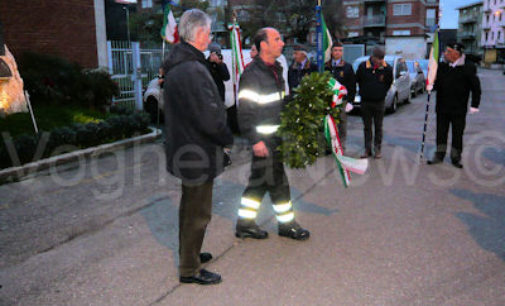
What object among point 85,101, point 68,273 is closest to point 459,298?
point 68,273

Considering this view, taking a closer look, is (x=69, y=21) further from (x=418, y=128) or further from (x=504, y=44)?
(x=504, y=44)

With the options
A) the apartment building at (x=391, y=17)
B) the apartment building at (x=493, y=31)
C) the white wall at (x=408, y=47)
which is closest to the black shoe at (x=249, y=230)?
the white wall at (x=408, y=47)

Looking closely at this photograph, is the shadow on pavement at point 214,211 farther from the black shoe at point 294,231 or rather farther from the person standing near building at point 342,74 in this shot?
the person standing near building at point 342,74

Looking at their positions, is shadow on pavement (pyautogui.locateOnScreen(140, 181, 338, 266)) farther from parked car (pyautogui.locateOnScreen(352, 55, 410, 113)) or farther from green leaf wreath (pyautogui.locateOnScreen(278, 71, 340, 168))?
parked car (pyautogui.locateOnScreen(352, 55, 410, 113))

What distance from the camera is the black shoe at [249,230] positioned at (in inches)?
184

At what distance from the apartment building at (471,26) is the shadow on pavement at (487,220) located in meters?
99.3

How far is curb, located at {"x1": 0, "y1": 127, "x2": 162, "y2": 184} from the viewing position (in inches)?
288

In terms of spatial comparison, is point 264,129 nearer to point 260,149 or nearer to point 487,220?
point 260,149

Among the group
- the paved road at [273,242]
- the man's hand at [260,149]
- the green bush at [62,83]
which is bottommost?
the paved road at [273,242]

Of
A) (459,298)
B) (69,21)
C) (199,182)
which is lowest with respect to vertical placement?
(459,298)

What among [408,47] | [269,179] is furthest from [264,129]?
[408,47]

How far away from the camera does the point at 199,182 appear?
11.5 feet

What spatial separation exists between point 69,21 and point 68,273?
10845mm

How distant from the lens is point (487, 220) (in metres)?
5.23
